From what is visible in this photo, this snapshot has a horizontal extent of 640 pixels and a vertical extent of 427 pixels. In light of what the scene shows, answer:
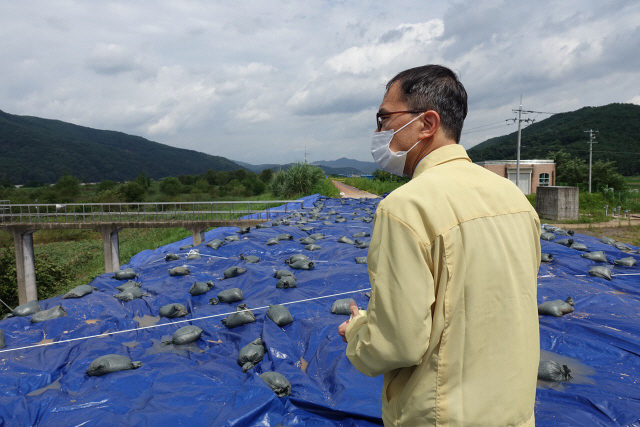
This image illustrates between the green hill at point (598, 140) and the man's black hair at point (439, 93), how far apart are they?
4719cm

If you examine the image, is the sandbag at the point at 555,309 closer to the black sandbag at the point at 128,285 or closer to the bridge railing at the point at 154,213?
the black sandbag at the point at 128,285

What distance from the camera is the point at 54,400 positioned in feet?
8.07

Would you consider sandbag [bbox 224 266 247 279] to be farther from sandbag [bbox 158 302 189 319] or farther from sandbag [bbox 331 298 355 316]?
sandbag [bbox 331 298 355 316]

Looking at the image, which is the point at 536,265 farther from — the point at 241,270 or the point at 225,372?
the point at 241,270

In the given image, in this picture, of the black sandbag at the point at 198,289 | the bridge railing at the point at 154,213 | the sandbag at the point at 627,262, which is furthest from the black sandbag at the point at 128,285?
the bridge railing at the point at 154,213

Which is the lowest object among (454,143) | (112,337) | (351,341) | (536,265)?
(112,337)

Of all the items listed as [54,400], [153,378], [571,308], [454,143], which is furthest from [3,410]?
[571,308]

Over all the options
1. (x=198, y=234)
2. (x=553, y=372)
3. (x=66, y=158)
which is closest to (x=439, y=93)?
(x=553, y=372)

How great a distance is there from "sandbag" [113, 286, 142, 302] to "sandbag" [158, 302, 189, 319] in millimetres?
651

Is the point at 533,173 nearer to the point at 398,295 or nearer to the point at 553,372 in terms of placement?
the point at 553,372

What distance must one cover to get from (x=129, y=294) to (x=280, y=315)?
216 cm

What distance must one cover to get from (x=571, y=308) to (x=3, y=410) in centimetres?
448

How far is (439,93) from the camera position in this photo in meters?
1.07

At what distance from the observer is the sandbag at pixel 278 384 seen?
2.53m
